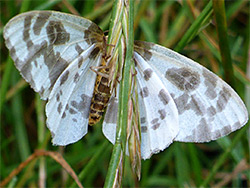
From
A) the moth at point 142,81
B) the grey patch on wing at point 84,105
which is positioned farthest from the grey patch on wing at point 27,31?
the grey patch on wing at point 84,105

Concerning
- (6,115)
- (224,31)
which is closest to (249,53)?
(224,31)

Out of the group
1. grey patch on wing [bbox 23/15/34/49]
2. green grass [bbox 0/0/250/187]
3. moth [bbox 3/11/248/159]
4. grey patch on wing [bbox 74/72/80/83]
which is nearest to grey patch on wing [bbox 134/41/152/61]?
moth [bbox 3/11/248/159]

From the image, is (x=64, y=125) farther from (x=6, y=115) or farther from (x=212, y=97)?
(x=6, y=115)

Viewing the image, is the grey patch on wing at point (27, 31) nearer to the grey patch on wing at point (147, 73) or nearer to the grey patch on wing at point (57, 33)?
the grey patch on wing at point (57, 33)

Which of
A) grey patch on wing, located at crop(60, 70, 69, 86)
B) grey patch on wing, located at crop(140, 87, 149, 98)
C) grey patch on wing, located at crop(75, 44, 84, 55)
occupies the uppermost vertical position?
grey patch on wing, located at crop(75, 44, 84, 55)

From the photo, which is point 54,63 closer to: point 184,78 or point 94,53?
point 94,53

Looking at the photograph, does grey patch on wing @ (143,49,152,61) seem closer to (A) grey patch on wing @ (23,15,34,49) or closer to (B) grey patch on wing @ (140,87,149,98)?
(B) grey patch on wing @ (140,87,149,98)
